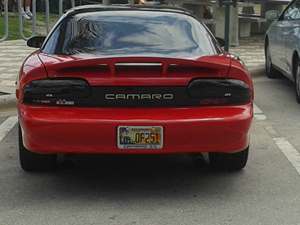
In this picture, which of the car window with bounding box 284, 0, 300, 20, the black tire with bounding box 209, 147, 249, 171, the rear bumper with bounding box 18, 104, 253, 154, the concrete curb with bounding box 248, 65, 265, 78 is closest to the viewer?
the rear bumper with bounding box 18, 104, 253, 154

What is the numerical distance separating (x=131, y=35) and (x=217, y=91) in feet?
3.50

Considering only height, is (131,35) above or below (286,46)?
above

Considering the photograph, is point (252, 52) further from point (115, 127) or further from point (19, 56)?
point (115, 127)

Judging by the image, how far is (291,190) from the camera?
5.33 metres

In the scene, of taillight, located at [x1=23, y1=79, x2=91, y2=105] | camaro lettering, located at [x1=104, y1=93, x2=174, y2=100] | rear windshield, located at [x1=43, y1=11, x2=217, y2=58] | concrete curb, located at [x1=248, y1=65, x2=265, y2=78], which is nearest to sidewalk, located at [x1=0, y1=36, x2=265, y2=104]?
concrete curb, located at [x1=248, y1=65, x2=265, y2=78]

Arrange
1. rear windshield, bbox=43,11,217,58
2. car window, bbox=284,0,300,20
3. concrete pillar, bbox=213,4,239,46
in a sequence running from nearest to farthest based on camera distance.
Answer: rear windshield, bbox=43,11,217,58 < car window, bbox=284,0,300,20 < concrete pillar, bbox=213,4,239,46

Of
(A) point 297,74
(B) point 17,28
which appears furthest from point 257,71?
(B) point 17,28

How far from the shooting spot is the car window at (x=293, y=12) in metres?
10.00

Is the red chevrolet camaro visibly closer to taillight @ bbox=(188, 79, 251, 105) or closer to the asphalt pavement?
taillight @ bbox=(188, 79, 251, 105)

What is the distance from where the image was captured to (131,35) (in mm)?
5664

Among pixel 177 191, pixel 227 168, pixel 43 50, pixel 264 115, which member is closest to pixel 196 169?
pixel 227 168

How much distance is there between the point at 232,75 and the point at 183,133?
2.05 feet

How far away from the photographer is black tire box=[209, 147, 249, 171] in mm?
5676

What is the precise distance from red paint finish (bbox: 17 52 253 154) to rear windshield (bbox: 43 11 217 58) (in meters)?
0.26
